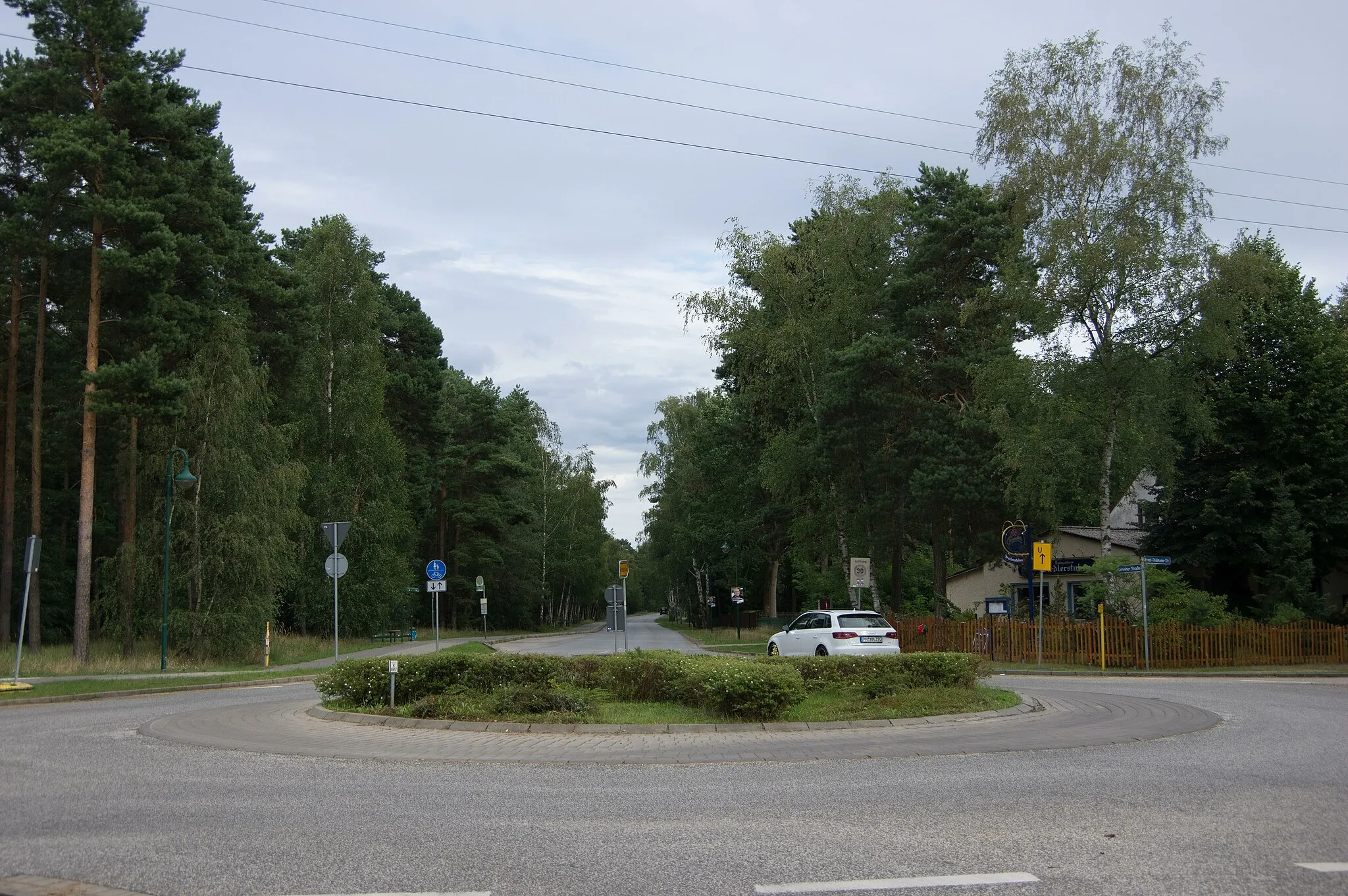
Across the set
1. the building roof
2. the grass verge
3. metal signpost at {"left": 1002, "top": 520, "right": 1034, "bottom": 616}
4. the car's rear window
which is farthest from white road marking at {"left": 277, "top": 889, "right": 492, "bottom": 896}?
the building roof

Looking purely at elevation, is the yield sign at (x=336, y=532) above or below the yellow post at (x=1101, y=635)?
above

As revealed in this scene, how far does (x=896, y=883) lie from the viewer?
572 cm

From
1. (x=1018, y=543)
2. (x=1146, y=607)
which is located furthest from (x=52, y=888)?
(x=1018, y=543)

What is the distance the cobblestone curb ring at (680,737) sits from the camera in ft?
37.4

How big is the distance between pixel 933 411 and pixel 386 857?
30.6 metres

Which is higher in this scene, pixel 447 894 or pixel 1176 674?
pixel 447 894

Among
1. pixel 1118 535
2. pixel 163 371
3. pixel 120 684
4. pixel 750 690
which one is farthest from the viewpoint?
pixel 1118 535

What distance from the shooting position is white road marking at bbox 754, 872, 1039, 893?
18.3ft

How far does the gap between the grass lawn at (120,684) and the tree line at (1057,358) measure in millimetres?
20196

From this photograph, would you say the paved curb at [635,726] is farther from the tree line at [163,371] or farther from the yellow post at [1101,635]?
the tree line at [163,371]

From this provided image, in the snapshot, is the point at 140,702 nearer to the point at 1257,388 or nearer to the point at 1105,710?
the point at 1105,710

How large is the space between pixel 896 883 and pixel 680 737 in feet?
23.4

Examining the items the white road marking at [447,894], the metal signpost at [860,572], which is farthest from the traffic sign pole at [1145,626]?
the white road marking at [447,894]

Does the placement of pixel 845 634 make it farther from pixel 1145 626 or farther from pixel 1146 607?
pixel 1145 626
